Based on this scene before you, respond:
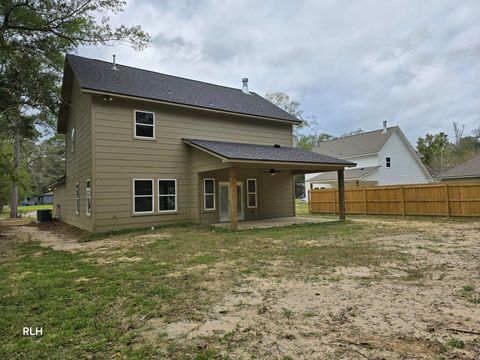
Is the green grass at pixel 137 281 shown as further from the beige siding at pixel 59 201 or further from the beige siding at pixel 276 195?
the beige siding at pixel 59 201

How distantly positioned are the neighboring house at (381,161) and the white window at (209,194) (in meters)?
17.3

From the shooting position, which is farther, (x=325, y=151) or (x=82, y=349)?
(x=325, y=151)

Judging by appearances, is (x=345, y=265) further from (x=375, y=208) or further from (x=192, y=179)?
(x=375, y=208)

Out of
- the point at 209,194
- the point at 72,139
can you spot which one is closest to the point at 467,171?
the point at 209,194

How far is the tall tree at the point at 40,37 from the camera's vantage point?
11074 millimetres

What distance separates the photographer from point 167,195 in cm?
1320

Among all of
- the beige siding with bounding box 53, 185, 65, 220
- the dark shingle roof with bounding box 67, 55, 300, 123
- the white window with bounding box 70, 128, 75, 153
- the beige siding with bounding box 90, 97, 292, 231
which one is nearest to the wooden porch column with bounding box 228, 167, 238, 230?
the beige siding with bounding box 90, 97, 292, 231

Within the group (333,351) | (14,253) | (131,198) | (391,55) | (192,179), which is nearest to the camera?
(333,351)

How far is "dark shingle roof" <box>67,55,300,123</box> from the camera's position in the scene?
12383mm

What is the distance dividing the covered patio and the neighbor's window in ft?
3.05

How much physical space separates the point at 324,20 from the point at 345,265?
11.9 metres

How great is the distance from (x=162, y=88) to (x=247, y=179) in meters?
5.67

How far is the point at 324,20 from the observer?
14.0 metres

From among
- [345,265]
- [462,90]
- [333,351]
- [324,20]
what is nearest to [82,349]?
[333,351]
